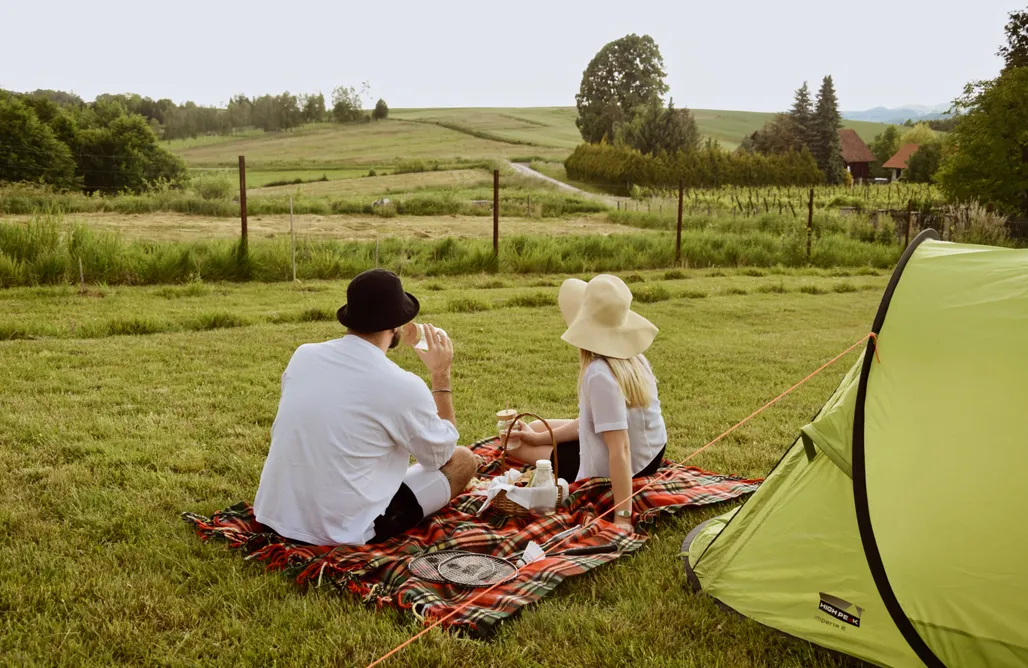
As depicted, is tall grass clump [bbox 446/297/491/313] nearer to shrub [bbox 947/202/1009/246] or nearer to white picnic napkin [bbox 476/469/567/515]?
white picnic napkin [bbox 476/469/567/515]

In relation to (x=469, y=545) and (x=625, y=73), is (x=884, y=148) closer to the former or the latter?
(x=625, y=73)

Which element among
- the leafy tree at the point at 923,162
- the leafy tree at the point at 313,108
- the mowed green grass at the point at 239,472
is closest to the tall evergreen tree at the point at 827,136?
the leafy tree at the point at 923,162

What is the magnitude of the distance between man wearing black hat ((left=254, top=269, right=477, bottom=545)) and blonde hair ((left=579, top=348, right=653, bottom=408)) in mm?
774

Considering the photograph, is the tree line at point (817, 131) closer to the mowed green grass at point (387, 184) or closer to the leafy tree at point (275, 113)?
the mowed green grass at point (387, 184)

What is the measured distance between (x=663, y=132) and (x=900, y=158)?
880 inches

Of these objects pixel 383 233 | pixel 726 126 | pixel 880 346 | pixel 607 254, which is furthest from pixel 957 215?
pixel 726 126

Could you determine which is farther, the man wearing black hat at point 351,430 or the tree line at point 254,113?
the tree line at point 254,113

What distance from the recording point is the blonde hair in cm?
397

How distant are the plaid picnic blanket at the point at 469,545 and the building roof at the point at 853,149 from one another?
65.4 m

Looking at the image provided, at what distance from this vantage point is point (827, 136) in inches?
2094

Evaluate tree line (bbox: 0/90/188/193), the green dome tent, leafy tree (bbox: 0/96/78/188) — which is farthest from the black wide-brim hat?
leafy tree (bbox: 0/96/78/188)

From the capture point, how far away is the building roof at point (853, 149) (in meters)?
64.4

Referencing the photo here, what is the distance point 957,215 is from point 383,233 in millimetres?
14452

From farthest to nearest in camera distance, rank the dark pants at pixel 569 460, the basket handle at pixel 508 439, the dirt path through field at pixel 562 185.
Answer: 1. the dirt path through field at pixel 562 185
2. the dark pants at pixel 569 460
3. the basket handle at pixel 508 439
